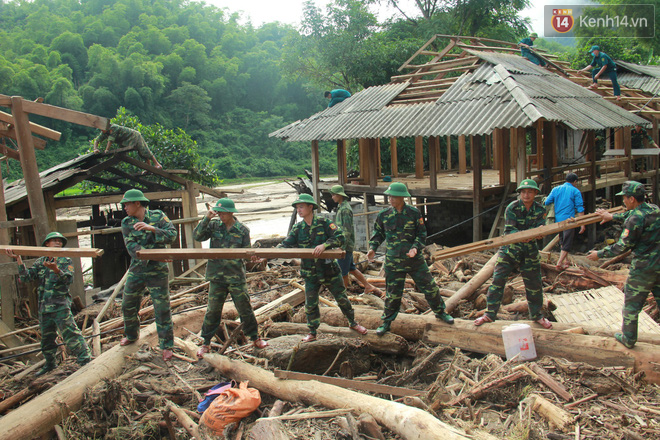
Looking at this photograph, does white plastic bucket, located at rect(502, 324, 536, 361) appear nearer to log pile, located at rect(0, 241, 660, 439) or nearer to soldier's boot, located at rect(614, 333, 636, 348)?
log pile, located at rect(0, 241, 660, 439)

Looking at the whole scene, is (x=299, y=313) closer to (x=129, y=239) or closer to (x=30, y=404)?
(x=129, y=239)

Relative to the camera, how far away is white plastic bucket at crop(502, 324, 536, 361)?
5980mm

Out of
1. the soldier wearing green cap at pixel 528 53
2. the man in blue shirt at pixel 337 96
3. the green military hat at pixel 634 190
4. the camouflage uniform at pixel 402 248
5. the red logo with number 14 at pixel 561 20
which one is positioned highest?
the red logo with number 14 at pixel 561 20

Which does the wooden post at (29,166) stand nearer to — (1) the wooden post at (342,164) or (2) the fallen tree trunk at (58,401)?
(2) the fallen tree trunk at (58,401)

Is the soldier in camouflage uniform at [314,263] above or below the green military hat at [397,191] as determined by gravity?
below

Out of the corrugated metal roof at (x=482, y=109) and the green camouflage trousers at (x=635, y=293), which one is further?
the corrugated metal roof at (x=482, y=109)

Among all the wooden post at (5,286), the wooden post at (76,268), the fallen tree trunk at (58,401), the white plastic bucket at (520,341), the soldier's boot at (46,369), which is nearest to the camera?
the fallen tree trunk at (58,401)

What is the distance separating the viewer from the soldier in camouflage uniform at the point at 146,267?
21.3 ft

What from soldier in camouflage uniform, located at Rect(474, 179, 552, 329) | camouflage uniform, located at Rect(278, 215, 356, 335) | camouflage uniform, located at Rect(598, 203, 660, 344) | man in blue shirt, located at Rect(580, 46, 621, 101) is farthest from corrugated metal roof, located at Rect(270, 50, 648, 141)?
camouflage uniform, located at Rect(278, 215, 356, 335)

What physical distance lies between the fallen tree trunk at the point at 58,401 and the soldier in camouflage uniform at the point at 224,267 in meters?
1.07

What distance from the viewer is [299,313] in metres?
8.15

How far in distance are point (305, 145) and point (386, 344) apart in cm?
5183

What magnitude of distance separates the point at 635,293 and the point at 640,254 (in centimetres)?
42

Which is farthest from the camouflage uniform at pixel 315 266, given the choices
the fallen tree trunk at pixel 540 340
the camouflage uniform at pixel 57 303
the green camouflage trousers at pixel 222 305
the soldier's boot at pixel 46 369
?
the soldier's boot at pixel 46 369
